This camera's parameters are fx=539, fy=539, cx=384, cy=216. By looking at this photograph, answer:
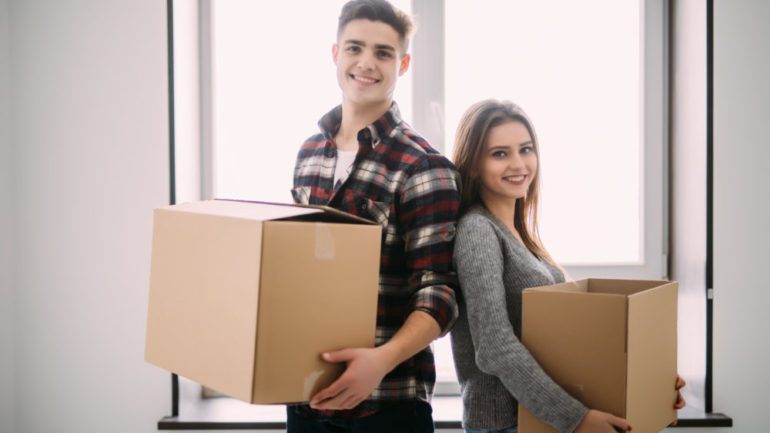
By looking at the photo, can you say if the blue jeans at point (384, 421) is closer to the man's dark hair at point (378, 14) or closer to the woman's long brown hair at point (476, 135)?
the woman's long brown hair at point (476, 135)

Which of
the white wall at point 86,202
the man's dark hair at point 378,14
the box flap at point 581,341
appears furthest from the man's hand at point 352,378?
the white wall at point 86,202

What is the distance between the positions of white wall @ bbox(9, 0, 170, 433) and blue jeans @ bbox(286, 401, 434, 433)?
717mm

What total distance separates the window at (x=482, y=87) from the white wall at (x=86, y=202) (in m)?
0.19

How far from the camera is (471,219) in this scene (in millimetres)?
1028

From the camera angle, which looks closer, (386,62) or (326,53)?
(386,62)

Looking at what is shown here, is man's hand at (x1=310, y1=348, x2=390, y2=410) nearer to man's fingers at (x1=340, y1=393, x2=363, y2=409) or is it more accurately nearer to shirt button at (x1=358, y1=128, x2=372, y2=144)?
man's fingers at (x1=340, y1=393, x2=363, y2=409)

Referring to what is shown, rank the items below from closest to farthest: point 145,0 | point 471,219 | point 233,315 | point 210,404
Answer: point 233,315 < point 471,219 < point 145,0 < point 210,404

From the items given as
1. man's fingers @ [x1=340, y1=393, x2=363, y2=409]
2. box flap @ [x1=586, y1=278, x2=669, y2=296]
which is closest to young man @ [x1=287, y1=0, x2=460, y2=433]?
man's fingers @ [x1=340, y1=393, x2=363, y2=409]

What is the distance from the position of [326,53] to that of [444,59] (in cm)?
38

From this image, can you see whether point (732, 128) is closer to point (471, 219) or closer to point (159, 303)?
point (471, 219)

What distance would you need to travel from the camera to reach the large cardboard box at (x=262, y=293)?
0.72 m

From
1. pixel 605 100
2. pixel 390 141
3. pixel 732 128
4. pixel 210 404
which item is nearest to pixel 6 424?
pixel 210 404

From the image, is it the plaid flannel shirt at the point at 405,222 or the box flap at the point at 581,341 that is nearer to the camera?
the box flap at the point at 581,341

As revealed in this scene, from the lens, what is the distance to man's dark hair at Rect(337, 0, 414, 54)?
1.05m
